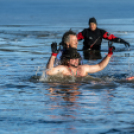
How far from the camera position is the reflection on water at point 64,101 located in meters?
7.22

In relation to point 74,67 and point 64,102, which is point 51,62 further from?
point 64,102

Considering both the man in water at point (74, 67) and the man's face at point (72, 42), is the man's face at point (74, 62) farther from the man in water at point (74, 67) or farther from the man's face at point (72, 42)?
the man's face at point (72, 42)

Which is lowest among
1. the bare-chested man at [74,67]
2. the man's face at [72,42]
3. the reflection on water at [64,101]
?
the reflection on water at [64,101]

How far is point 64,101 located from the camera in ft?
28.2

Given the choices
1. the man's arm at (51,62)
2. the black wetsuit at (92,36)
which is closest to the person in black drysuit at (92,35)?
the black wetsuit at (92,36)

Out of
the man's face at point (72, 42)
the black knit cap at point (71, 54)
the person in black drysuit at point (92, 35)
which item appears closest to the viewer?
the man's face at point (72, 42)

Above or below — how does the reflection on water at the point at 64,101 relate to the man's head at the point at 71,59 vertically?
below

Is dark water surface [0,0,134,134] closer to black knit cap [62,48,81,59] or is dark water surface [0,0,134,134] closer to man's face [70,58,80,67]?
man's face [70,58,80,67]

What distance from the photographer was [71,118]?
→ 297 inches

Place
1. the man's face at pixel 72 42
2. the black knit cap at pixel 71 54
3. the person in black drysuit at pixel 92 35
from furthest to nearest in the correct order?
the person in black drysuit at pixel 92 35
the black knit cap at pixel 71 54
the man's face at pixel 72 42

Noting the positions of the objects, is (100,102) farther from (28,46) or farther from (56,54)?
(28,46)

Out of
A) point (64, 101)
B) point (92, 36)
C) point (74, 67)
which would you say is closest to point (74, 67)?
point (74, 67)

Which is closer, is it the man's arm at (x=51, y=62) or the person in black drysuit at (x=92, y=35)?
the man's arm at (x=51, y=62)

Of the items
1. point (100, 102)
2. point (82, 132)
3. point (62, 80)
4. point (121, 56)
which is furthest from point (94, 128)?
point (121, 56)
